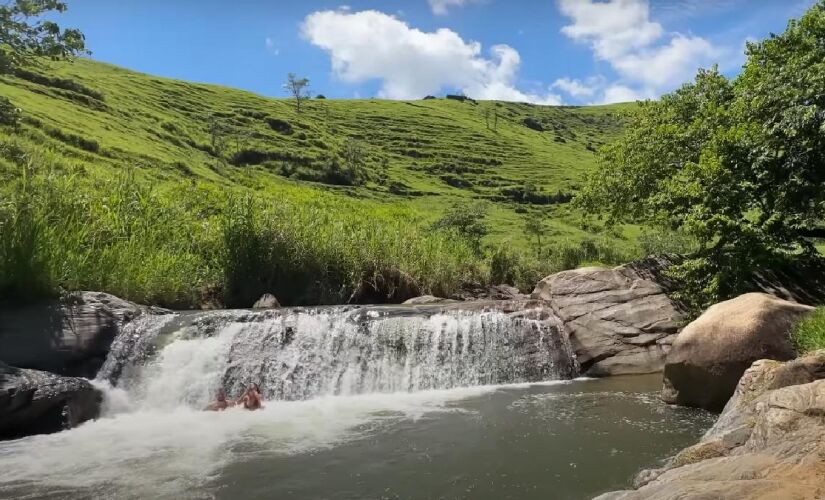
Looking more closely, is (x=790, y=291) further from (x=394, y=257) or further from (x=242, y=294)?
(x=242, y=294)

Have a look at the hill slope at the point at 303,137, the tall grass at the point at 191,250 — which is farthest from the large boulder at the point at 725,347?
the hill slope at the point at 303,137

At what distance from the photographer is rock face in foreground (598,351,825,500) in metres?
4.50

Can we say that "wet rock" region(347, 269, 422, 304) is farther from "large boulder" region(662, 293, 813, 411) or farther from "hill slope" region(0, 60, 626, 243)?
"large boulder" region(662, 293, 813, 411)

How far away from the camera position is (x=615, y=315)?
1630cm

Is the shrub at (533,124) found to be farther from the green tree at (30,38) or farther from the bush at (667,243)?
the green tree at (30,38)

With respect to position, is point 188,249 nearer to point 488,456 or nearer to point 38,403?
point 38,403

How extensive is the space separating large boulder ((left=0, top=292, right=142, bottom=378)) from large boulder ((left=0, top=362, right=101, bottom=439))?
1484mm

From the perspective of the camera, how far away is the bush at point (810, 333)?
9648 mm

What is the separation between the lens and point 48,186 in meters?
16.9

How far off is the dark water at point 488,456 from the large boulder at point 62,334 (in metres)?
6.14

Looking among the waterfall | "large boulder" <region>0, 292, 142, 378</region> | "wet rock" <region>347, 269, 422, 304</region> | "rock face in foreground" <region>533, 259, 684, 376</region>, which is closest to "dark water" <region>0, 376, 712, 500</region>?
the waterfall

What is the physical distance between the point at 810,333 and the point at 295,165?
73081 millimetres

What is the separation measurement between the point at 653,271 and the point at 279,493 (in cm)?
1406

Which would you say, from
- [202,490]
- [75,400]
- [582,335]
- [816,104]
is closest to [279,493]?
[202,490]
